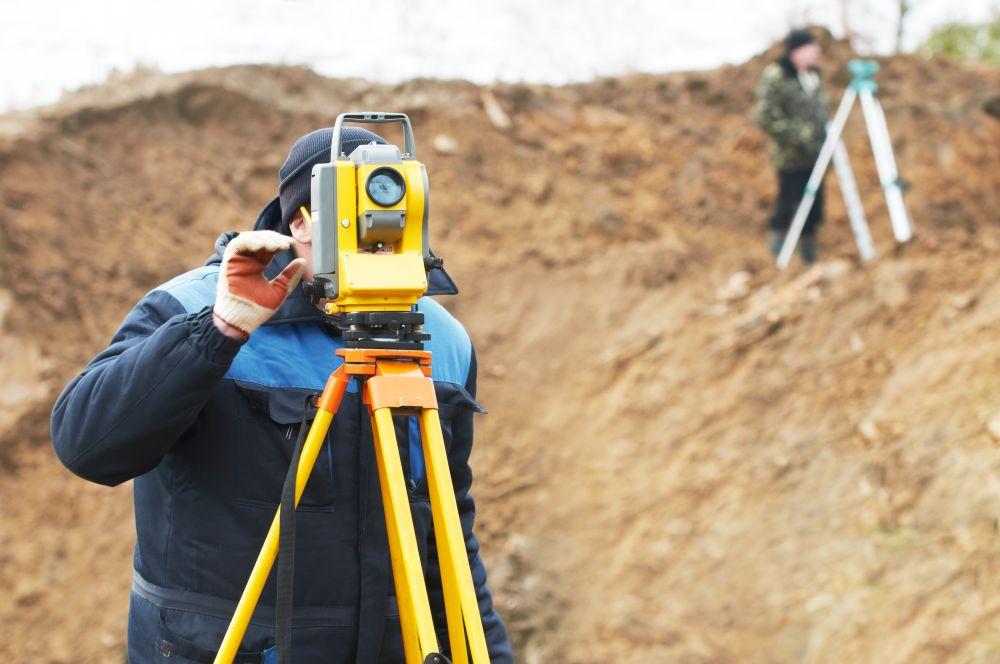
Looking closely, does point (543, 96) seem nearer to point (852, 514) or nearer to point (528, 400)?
point (528, 400)

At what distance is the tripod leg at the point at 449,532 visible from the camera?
1841mm

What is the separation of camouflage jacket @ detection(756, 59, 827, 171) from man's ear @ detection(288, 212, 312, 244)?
691 cm

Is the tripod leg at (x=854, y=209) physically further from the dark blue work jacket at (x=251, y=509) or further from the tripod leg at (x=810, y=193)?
the dark blue work jacket at (x=251, y=509)

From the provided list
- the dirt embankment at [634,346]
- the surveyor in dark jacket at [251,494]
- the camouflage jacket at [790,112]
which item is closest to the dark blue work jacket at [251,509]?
the surveyor in dark jacket at [251,494]

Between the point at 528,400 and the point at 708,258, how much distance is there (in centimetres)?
249

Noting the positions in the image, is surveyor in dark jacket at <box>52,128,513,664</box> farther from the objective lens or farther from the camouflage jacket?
the camouflage jacket

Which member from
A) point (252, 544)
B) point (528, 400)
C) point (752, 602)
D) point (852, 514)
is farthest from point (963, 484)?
point (252, 544)

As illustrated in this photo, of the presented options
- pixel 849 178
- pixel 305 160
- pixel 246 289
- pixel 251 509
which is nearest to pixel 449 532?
pixel 251 509

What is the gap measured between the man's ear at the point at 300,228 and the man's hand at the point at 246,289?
33 cm

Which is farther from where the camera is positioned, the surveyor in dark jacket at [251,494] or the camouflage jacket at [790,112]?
the camouflage jacket at [790,112]

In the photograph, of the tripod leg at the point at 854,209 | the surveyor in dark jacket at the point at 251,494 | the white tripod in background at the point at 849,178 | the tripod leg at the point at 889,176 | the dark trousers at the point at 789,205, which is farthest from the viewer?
the dark trousers at the point at 789,205

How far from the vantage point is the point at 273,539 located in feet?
6.07

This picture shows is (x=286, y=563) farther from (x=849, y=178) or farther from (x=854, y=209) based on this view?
(x=849, y=178)

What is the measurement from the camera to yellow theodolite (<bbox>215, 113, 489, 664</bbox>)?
5.97ft
